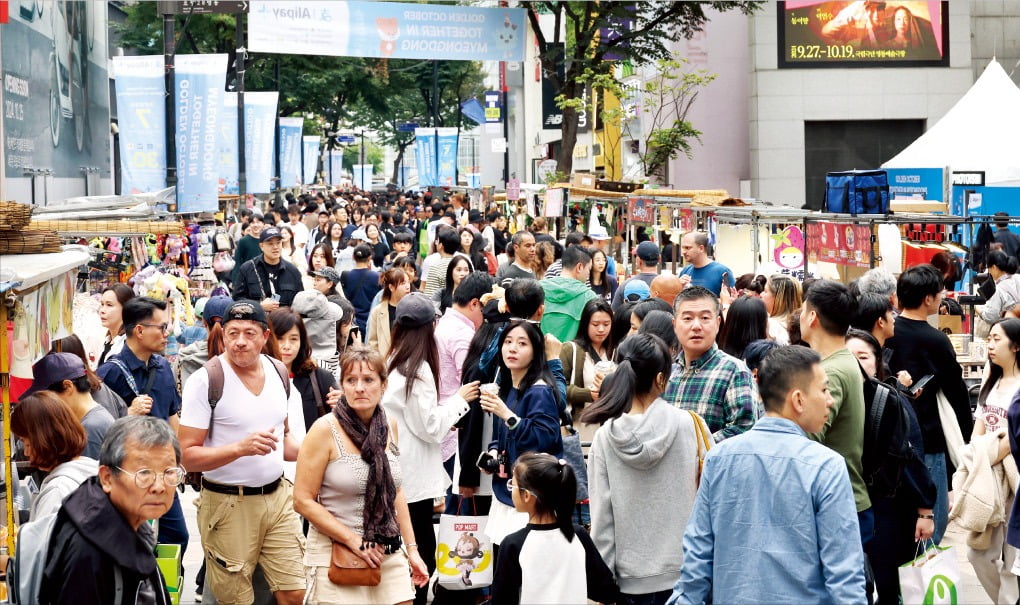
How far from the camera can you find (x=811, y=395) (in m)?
4.23

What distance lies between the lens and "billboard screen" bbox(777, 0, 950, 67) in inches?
1216

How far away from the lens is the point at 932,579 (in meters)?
5.55

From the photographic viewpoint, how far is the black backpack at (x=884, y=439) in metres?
5.64

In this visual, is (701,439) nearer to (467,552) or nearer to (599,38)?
(467,552)

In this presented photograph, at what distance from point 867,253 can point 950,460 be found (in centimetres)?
566

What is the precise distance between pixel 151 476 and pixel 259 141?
951 inches

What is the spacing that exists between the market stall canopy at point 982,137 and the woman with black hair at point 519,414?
1650 centimetres

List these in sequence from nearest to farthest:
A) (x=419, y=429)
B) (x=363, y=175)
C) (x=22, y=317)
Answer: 1. (x=22, y=317)
2. (x=419, y=429)
3. (x=363, y=175)

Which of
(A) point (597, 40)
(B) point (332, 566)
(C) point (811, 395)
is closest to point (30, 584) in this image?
(B) point (332, 566)

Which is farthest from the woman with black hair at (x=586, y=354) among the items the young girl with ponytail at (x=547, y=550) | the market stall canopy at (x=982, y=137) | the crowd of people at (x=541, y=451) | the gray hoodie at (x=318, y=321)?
the market stall canopy at (x=982, y=137)

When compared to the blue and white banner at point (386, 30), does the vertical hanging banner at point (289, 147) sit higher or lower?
lower

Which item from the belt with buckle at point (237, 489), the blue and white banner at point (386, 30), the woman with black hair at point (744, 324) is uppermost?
the blue and white banner at point (386, 30)

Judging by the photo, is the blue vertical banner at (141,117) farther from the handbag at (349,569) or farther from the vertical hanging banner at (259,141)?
the handbag at (349,569)

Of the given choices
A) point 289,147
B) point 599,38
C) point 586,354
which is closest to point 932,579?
point 586,354
